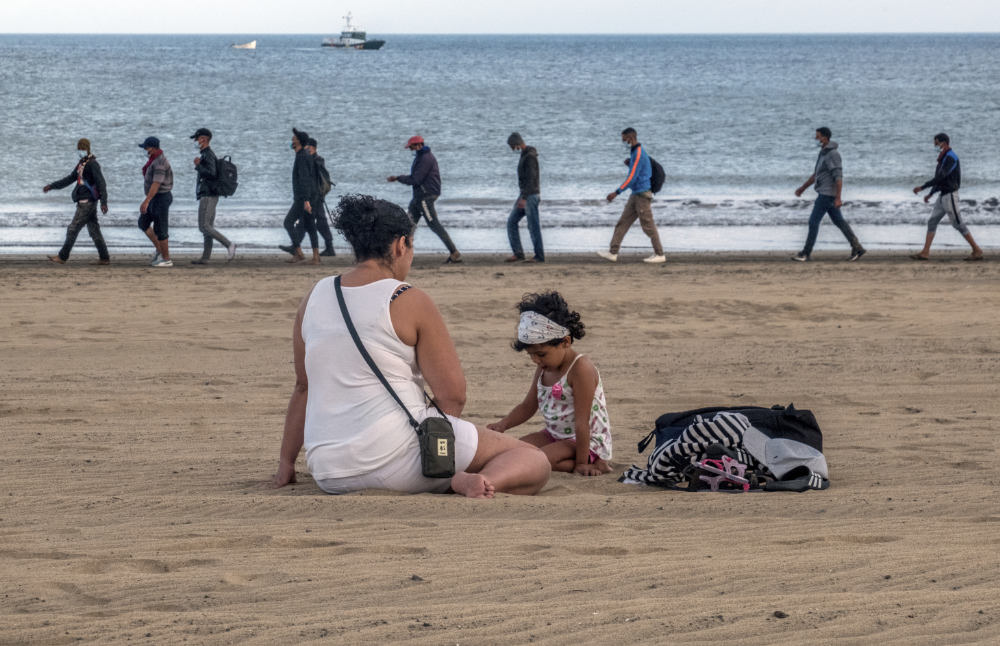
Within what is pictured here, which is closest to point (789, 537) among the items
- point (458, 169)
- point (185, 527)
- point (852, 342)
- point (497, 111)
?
point (185, 527)

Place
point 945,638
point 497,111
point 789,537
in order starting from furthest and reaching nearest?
1. point 497,111
2. point 789,537
3. point 945,638

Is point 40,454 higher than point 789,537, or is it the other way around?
point 789,537

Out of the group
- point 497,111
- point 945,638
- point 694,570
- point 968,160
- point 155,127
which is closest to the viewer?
point 945,638

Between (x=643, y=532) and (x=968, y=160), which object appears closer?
(x=643, y=532)

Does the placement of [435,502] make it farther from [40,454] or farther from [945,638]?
[40,454]

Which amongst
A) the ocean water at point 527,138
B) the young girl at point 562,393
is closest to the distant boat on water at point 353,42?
the ocean water at point 527,138

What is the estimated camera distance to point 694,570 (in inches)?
153

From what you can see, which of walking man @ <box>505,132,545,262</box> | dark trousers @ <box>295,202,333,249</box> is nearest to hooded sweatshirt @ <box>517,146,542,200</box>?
walking man @ <box>505,132,545,262</box>

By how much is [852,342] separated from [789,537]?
5659 millimetres

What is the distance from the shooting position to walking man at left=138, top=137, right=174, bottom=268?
13.7 metres

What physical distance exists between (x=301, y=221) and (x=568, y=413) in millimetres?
9307

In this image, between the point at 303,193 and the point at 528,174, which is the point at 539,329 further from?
the point at 303,193

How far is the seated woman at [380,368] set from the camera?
14.8ft

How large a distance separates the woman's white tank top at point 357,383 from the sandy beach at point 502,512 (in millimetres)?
223
